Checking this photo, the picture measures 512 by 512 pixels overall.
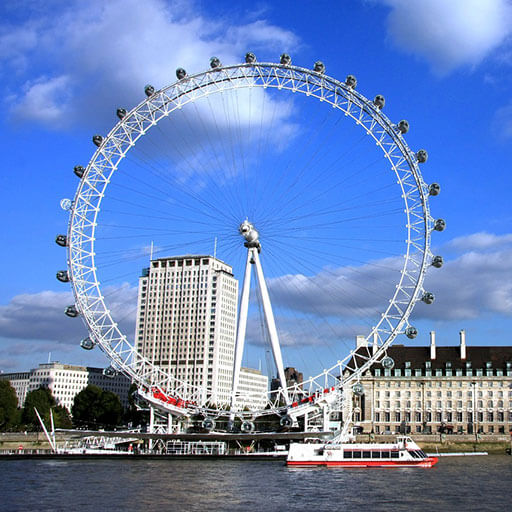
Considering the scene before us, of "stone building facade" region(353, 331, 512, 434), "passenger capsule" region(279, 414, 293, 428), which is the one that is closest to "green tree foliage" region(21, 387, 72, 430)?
"stone building facade" region(353, 331, 512, 434)

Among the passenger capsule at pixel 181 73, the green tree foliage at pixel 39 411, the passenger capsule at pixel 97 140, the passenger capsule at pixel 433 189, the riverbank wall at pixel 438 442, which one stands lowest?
the riverbank wall at pixel 438 442

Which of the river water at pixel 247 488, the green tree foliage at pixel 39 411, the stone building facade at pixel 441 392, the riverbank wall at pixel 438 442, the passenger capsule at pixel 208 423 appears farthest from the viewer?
the green tree foliage at pixel 39 411

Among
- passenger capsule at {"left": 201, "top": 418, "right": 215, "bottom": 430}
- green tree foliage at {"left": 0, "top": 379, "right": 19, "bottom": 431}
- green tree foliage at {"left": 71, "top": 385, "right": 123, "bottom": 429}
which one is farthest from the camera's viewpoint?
green tree foliage at {"left": 71, "top": 385, "right": 123, "bottom": 429}

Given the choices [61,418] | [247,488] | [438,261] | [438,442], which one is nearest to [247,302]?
[438,261]

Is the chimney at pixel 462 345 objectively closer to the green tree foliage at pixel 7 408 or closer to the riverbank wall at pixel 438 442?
the riverbank wall at pixel 438 442

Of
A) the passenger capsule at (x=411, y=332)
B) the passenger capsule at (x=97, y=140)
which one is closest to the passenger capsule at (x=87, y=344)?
the passenger capsule at (x=97, y=140)

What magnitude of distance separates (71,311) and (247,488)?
39.9 metres

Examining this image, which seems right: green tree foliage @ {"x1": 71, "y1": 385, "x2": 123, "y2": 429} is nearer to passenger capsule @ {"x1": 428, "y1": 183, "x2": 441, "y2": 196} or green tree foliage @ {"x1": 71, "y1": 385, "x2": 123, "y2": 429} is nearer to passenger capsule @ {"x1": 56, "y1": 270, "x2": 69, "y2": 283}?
passenger capsule @ {"x1": 56, "y1": 270, "x2": 69, "y2": 283}

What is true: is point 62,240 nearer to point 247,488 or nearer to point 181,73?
point 181,73

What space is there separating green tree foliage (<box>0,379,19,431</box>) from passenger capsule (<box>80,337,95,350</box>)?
65.9 meters

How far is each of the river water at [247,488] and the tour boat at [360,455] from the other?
303 cm

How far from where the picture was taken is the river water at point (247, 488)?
155 ft

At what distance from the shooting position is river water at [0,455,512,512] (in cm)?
4728

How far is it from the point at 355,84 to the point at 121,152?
28.5m
